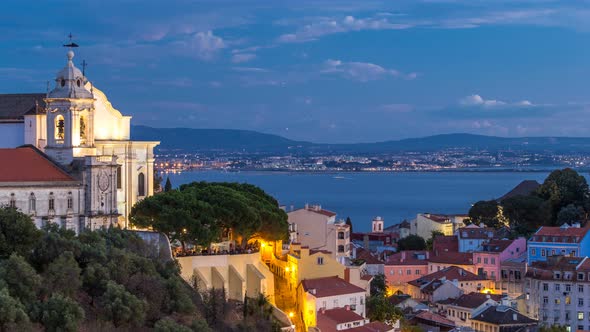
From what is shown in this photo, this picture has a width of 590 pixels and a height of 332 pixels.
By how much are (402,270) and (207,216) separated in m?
21.4

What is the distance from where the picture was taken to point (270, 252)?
42.5 meters

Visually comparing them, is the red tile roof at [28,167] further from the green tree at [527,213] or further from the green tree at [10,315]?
the green tree at [527,213]

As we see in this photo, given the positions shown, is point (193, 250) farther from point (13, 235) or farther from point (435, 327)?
point (435, 327)

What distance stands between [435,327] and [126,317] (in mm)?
18775

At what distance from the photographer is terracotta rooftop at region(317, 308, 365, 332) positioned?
3734 centimetres

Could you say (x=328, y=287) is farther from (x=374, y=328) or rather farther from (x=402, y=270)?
(x=402, y=270)

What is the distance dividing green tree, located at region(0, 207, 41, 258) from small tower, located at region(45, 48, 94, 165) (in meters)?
8.26

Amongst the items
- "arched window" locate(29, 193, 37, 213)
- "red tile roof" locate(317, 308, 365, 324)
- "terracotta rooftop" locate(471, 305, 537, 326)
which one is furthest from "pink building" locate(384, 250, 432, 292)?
"arched window" locate(29, 193, 37, 213)

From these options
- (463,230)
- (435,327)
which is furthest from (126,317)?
(463,230)

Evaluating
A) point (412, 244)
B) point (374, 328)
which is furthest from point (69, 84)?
point (412, 244)

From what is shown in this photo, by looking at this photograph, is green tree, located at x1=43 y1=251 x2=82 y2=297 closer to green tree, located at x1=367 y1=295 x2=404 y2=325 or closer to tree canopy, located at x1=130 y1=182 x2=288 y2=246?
tree canopy, located at x1=130 y1=182 x2=288 y2=246

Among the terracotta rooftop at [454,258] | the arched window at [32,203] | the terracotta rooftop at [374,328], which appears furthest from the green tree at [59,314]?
the terracotta rooftop at [454,258]

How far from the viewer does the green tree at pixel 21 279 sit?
26.6 m

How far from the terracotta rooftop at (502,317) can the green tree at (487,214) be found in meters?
24.5
